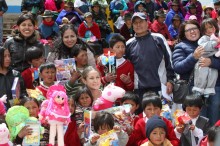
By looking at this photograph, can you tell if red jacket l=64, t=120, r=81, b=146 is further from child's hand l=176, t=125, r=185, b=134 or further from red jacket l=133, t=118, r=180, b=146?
child's hand l=176, t=125, r=185, b=134

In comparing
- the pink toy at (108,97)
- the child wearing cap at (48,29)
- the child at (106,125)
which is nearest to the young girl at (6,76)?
the pink toy at (108,97)

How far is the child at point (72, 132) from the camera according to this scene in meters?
5.42

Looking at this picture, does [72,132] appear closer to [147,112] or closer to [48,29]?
[147,112]

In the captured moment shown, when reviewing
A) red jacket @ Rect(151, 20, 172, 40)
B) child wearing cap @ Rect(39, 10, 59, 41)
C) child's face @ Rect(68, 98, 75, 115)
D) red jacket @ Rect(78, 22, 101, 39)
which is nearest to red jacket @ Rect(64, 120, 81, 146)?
child's face @ Rect(68, 98, 75, 115)

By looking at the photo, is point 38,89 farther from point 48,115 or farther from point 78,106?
point 48,115

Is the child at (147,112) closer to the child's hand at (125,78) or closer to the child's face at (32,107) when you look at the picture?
the child's hand at (125,78)

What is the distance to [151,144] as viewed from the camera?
201 inches

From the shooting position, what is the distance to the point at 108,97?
5.56 metres

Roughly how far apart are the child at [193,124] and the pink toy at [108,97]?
2.45ft

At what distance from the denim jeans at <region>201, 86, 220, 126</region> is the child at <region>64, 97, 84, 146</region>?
1690 millimetres

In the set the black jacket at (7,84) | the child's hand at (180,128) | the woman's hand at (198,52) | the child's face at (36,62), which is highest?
the woman's hand at (198,52)

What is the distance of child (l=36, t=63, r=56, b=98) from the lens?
589 centimetres

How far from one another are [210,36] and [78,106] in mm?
1854

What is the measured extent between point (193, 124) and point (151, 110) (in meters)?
0.49
